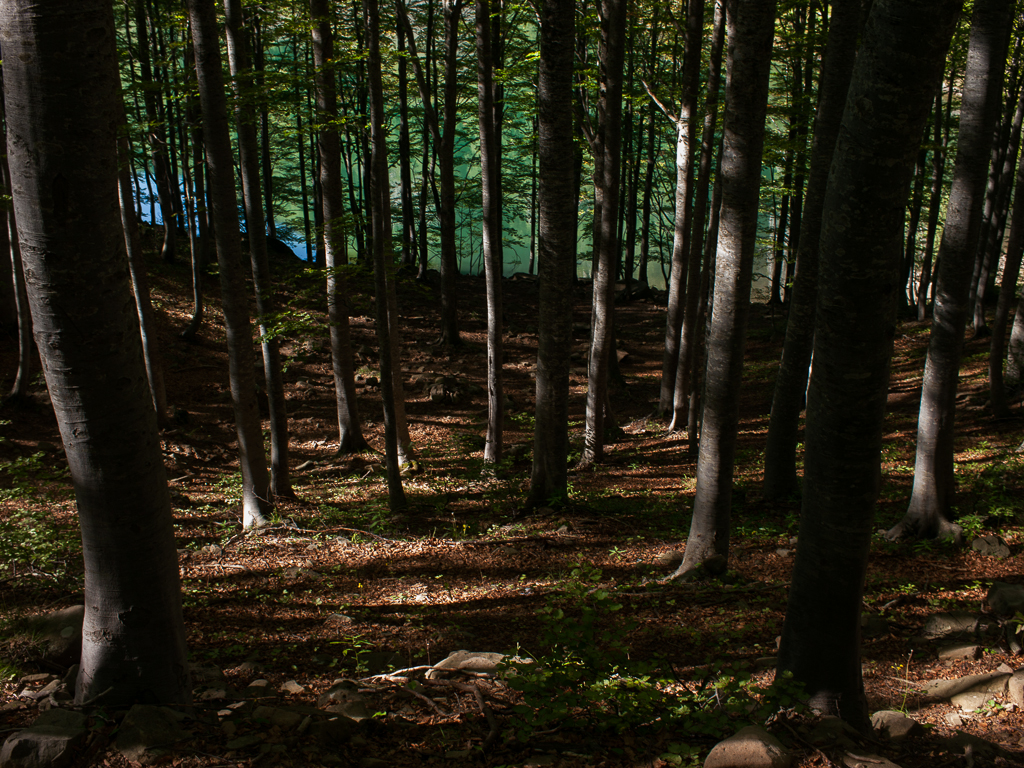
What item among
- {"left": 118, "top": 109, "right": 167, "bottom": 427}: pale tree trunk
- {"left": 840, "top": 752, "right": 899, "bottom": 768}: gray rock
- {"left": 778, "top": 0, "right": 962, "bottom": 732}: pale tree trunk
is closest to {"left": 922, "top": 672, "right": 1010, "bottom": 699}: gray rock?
{"left": 778, "top": 0, "right": 962, "bottom": 732}: pale tree trunk

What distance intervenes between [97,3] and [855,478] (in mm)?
3983

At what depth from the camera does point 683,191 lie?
A: 11.5m

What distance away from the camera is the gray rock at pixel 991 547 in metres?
6.12

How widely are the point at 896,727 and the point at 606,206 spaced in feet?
26.0

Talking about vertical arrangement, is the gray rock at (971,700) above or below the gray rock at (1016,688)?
below

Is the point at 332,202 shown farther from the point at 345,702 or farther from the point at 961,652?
the point at 961,652

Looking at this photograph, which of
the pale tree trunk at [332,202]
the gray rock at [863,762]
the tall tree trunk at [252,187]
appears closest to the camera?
the gray rock at [863,762]

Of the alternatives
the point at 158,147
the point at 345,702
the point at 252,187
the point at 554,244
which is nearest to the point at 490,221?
the point at 554,244

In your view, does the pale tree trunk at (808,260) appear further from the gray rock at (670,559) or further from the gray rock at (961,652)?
the gray rock at (961,652)

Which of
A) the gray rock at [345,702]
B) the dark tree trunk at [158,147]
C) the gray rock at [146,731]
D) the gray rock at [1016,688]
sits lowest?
the gray rock at [1016,688]

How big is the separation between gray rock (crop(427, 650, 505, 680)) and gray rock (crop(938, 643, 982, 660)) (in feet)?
10.3

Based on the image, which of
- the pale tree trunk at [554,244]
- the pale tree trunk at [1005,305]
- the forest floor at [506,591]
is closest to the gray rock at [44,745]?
the forest floor at [506,591]

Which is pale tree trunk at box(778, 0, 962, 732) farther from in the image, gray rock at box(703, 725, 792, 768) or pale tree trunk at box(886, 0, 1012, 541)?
pale tree trunk at box(886, 0, 1012, 541)

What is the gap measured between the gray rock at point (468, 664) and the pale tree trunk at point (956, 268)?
4943mm
